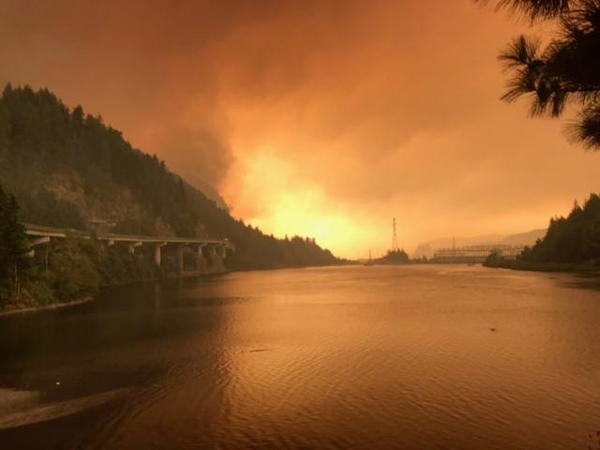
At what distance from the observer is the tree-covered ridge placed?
147712 millimetres

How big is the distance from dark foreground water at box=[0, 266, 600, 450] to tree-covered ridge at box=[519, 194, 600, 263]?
103598mm

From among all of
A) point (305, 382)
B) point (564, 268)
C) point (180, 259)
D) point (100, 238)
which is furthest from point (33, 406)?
point (180, 259)

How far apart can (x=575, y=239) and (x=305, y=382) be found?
6165 inches

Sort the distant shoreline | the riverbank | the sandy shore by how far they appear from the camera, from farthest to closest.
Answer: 1. the riverbank
2. the distant shoreline
3. the sandy shore

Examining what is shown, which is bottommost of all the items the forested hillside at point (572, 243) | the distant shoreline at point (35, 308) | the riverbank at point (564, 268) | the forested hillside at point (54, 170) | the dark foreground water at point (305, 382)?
the dark foreground water at point (305, 382)

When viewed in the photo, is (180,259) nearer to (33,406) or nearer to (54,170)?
(54,170)

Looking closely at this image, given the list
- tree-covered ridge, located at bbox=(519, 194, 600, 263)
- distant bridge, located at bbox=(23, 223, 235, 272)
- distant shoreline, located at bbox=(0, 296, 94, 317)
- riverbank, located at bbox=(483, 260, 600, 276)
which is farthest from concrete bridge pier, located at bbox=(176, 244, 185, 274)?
tree-covered ridge, located at bbox=(519, 194, 600, 263)

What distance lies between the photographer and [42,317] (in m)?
62.4

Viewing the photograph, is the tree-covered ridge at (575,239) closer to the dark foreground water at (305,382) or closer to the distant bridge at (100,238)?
the dark foreground water at (305,382)

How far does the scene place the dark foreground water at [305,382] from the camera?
2219cm

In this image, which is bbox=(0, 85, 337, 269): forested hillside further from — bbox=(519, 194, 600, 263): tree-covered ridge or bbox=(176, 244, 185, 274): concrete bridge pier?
bbox=(519, 194, 600, 263): tree-covered ridge

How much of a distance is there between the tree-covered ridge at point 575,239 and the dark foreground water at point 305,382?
4079 inches

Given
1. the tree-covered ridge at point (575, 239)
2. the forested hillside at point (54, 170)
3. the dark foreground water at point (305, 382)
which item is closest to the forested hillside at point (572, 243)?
the tree-covered ridge at point (575, 239)

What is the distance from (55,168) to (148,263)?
43949 millimetres
